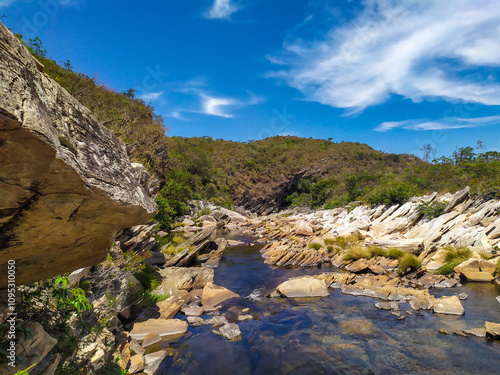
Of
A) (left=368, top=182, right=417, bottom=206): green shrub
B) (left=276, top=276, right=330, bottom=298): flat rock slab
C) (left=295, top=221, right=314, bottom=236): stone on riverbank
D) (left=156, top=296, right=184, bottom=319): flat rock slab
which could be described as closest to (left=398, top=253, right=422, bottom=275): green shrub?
(left=276, top=276, right=330, bottom=298): flat rock slab

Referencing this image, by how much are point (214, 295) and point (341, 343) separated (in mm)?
5694

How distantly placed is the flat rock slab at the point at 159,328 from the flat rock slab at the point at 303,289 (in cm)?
507

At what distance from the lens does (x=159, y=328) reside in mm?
8523

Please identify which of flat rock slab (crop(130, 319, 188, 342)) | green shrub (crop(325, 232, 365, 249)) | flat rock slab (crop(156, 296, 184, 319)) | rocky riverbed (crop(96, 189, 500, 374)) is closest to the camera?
rocky riverbed (crop(96, 189, 500, 374))

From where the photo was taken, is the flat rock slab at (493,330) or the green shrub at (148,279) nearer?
the flat rock slab at (493,330)

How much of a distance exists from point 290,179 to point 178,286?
2103 inches

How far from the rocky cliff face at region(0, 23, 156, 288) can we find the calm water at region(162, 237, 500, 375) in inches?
200

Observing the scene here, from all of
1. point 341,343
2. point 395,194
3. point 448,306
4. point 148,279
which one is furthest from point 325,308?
point 395,194

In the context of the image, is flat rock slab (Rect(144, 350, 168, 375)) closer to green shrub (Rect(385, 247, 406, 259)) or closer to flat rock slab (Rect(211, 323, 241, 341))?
flat rock slab (Rect(211, 323, 241, 341))

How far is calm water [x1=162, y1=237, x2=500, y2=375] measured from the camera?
22.1 feet

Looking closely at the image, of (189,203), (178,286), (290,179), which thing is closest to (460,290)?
(178,286)

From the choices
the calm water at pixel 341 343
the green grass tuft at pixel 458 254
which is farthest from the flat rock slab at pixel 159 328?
the green grass tuft at pixel 458 254

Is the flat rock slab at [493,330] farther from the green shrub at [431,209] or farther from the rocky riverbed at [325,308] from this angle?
the green shrub at [431,209]

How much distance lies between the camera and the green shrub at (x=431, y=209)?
1816 cm
